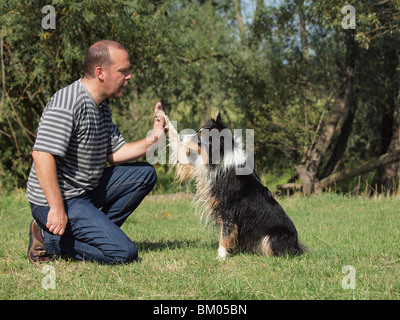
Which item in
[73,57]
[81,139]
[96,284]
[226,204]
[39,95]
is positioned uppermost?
[73,57]

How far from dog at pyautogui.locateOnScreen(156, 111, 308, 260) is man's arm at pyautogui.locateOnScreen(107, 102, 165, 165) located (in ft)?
0.33

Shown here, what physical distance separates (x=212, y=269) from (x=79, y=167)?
1.40 metres

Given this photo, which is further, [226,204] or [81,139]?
[226,204]

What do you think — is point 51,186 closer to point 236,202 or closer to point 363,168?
point 236,202

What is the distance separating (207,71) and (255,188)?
717cm

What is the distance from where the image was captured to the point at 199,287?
3.34 metres

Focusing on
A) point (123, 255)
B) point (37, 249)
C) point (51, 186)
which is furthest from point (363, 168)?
point (51, 186)

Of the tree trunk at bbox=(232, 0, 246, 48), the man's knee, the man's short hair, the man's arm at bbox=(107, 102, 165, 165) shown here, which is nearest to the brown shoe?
the man's knee

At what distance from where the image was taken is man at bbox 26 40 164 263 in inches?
146

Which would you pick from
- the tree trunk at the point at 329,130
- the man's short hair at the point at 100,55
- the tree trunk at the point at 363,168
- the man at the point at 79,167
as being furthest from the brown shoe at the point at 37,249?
the tree trunk at the point at 363,168

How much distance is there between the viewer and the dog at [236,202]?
4.25m

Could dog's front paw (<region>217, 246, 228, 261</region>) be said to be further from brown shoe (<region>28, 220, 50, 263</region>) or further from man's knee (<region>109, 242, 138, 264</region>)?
brown shoe (<region>28, 220, 50, 263</region>)

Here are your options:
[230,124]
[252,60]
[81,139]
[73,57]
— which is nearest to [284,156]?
[230,124]
